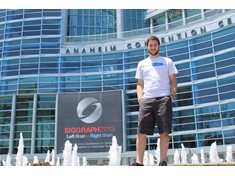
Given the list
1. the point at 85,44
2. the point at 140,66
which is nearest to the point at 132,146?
Answer: the point at 85,44

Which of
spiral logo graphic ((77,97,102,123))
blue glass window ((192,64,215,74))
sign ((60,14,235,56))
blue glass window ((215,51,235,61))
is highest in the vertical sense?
sign ((60,14,235,56))

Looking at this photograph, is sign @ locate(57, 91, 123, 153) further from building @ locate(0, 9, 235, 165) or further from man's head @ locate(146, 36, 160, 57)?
man's head @ locate(146, 36, 160, 57)

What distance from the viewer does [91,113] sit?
2608cm

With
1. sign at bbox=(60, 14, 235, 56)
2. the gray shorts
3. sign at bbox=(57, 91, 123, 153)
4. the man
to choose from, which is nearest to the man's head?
the man

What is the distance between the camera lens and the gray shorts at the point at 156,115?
3287mm

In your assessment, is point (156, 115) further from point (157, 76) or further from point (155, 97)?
point (157, 76)

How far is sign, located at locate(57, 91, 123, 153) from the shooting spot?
25.6 meters

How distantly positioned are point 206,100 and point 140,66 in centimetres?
2130

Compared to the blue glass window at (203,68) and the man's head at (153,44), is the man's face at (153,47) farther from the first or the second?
the blue glass window at (203,68)

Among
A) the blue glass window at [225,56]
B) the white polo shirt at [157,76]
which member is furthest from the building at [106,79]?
the white polo shirt at [157,76]

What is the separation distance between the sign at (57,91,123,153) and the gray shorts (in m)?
22.3

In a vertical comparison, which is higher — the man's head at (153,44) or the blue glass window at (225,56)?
the blue glass window at (225,56)

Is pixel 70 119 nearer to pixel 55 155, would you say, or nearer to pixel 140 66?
pixel 55 155

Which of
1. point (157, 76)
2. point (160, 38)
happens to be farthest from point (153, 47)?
point (160, 38)
